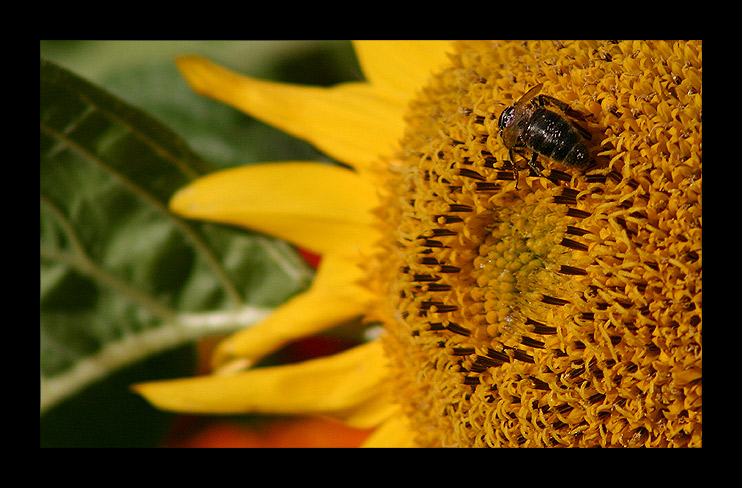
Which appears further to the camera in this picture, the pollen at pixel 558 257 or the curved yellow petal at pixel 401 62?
the curved yellow petal at pixel 401 62

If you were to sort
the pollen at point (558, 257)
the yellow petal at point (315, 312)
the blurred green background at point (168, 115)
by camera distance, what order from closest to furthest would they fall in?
the pollen at point (558, 257), the yellow petal at point (315, 312), the blurred green background at point (168, 115)

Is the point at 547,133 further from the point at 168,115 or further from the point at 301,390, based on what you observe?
the point at 168,115

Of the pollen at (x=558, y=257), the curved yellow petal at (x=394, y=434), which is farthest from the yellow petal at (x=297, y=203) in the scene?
the curved yellow petal at (x=394, y=434)

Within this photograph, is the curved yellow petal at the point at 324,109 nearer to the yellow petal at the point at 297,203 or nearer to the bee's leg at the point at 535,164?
the yellow petal at the point at 297,203

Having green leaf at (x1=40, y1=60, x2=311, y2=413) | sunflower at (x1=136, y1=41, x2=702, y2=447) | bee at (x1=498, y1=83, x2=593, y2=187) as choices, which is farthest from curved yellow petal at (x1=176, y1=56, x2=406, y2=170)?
bee at (x1=498, y1=83, x2=593, y2=187)

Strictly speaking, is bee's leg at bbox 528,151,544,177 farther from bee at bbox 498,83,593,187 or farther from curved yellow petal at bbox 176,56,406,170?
curved yellow petal at bbox 176,56,406,170
